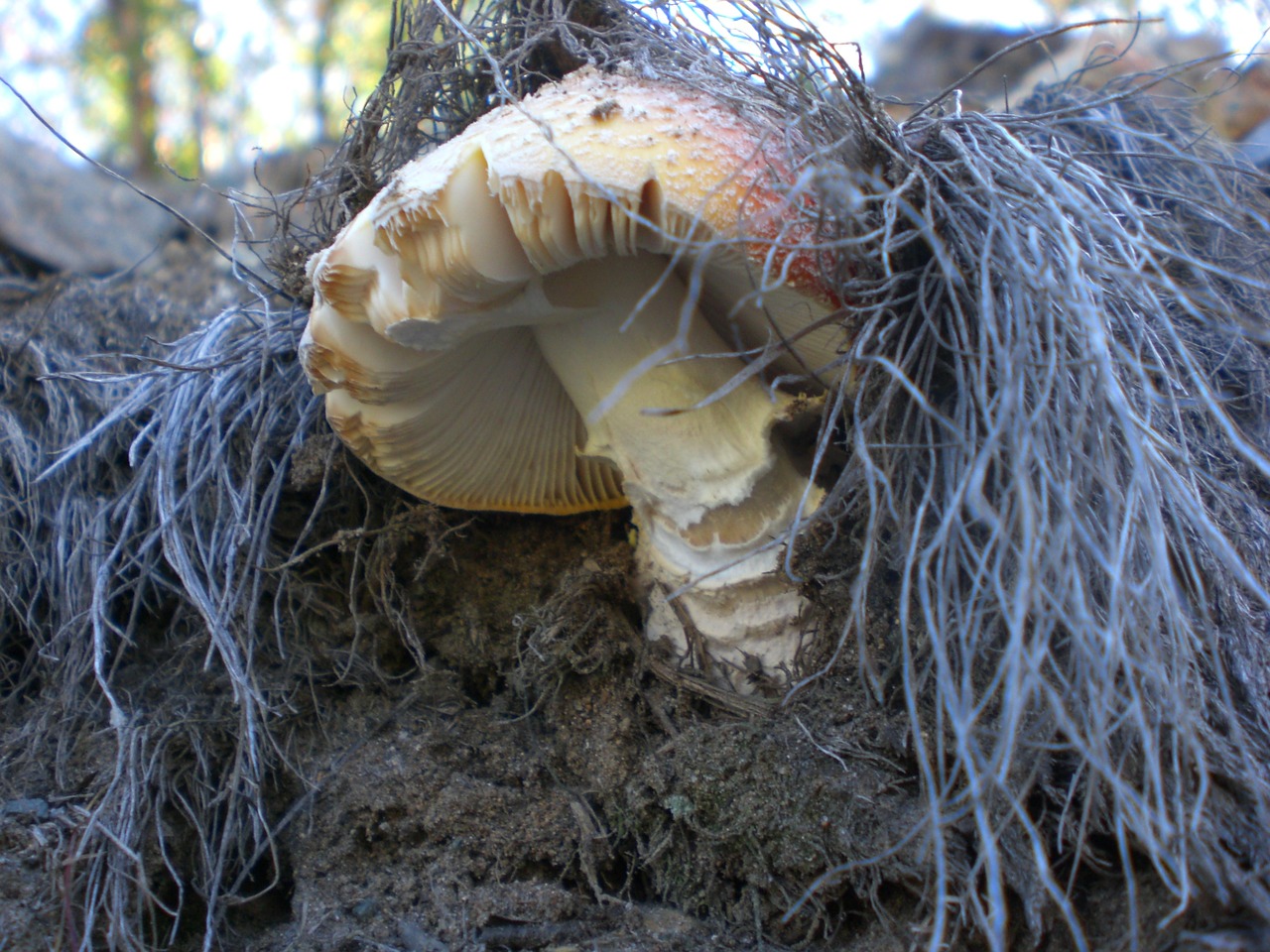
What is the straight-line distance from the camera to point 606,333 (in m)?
1.23

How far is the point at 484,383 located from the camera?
1.39 meters

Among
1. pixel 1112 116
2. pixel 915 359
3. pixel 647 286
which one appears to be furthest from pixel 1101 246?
pixel 1112 116

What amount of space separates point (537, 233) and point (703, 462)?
445 millimetres

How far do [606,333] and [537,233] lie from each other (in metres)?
0.30

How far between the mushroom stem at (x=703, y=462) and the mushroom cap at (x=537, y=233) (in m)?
0.06

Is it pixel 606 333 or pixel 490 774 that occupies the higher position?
pixel 606 333

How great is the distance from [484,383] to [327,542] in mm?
366

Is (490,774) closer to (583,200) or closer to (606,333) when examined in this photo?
(606,333)

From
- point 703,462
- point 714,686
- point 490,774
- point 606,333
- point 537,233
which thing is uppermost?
point 537,233

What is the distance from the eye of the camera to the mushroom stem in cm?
122

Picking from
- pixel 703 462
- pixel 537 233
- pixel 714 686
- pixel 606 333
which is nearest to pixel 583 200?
pixel 537 233

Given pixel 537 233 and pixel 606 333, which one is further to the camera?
pixel 606 333

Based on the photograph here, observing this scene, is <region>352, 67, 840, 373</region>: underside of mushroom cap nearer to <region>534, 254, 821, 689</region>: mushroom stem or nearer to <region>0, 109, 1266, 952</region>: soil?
<region>534, 254, 821, 689</region>: mushroom stem

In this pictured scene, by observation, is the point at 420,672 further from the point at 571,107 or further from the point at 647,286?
the point at 571,107
